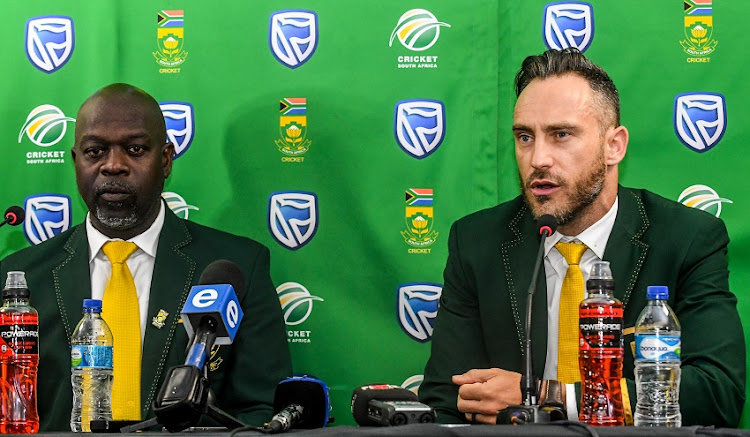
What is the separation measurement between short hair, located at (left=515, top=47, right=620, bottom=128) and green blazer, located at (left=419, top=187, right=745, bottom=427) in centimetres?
32

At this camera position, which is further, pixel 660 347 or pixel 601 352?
pixel 601 352

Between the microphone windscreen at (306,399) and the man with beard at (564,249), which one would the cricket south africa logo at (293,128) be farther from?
the microphone windscreen at (306,399)

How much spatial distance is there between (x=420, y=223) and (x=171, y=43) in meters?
1.21

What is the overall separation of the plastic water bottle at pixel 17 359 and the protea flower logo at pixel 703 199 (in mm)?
2310

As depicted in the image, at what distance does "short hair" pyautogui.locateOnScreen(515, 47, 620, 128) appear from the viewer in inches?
131

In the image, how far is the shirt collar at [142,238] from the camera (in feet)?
12.0

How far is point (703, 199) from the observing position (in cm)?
374

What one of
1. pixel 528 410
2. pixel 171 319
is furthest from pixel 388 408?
pixel 171 319

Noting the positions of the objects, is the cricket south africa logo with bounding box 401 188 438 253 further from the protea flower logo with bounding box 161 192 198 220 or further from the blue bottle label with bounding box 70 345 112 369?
the blue bottle label with bounding box 70 345 112 369

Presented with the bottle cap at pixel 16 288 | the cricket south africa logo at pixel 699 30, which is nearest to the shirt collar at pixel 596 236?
the cricket south africa logo at pixel 699 30

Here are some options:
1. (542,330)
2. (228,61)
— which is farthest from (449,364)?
(228,61)

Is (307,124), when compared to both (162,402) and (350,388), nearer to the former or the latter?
(350,388)

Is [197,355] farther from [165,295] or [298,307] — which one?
[298,307]

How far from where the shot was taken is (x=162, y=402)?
2.04 m
